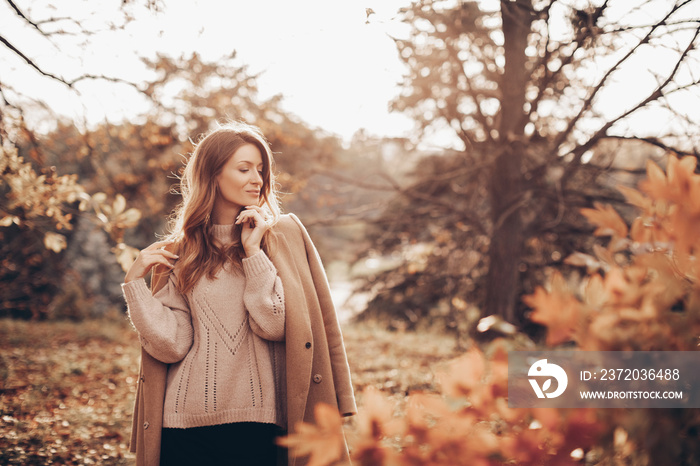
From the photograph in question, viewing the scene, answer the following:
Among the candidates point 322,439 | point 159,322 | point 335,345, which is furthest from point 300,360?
point 322,439

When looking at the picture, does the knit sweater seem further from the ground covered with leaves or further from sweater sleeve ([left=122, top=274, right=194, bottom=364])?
the ground covered with leaves

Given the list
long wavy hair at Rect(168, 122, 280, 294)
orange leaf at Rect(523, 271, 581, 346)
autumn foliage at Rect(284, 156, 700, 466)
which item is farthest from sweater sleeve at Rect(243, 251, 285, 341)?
orange leaf at Rect(523, 271, 581, 346)

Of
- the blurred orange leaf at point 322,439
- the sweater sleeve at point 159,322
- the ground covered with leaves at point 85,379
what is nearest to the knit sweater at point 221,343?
the sweater sleeve at point 159,322

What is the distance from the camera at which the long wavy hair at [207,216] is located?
2230mm

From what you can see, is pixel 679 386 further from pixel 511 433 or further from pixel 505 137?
pixel 505 137

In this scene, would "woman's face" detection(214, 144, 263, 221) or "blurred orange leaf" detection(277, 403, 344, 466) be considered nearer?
"blurred orange leaf" detection(277, 403, 344, 466)

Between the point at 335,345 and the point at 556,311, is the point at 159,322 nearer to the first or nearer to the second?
the point at 335,345

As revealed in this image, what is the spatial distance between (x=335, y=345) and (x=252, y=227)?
675mm

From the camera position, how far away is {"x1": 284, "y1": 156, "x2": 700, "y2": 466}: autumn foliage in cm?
83

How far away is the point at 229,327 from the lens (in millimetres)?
2125

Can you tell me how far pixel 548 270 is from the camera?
7.95 m

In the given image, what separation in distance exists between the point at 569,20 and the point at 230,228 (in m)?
2.78

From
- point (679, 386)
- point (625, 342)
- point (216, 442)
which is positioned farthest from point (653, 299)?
point (216, 442)

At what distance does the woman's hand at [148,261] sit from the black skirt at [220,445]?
0.68m
